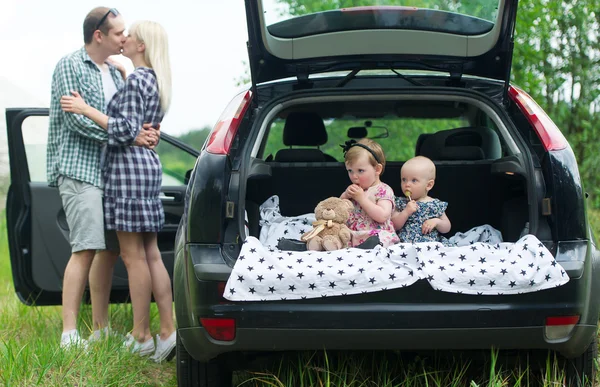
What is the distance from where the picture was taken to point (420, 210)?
319 cm

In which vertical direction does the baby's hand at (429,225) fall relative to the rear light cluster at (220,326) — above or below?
above

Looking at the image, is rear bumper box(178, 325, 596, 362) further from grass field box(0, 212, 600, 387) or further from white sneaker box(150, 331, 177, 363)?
white sneaker box(150, 331, 177, 363)

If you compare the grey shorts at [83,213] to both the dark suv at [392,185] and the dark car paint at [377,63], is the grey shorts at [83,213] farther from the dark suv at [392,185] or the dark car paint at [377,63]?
the dark car paint at [377,63]

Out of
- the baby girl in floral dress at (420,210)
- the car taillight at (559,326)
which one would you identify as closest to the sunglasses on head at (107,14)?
the baby girl in floral dress at (420,210)

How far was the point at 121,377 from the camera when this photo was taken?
3170 millimetres

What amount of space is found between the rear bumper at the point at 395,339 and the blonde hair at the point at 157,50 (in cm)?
168

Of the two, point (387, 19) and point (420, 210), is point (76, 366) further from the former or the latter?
point (387, 19)

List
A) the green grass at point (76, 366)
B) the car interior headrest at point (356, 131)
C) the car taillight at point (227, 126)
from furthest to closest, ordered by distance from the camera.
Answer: the car interior headrest at point (356, 131) < the green grass at point (76, 366) < the car taillight at point (227, 126)

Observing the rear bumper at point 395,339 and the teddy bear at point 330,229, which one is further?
the teddy bear at point 330,229

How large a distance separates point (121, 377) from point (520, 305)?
5.63 feet

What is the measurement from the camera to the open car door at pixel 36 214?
159 inches

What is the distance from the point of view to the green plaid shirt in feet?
12.1

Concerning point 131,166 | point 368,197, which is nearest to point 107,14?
point 131,166

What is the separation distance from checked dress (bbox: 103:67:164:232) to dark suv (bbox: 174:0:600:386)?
2.02 feet
